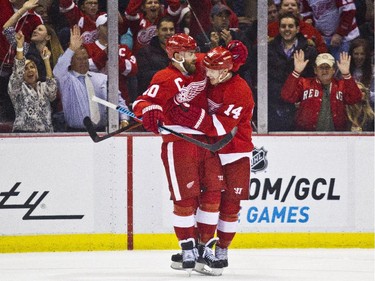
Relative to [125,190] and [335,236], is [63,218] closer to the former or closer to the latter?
[125,190]

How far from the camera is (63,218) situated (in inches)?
291

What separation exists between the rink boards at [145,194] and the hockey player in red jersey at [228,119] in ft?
3.93

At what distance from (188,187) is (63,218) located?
1.51m

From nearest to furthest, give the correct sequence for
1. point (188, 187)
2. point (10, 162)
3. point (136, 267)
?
1. point (188, 187)
2. point (136, 267)
3. point (10, 162)

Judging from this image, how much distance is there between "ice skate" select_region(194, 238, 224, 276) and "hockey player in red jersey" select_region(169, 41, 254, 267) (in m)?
0.05

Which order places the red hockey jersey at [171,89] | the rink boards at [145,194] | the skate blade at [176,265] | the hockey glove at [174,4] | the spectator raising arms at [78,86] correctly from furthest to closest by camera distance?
1. the hockey glove at [174,4]
2. the spectator raising arms at [78,86]
3. the rink boards at [145,194]
4. the skate blade at [176,265]
5. the red hockey jersey at [171,89]

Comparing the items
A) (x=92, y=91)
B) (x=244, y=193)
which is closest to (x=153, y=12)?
(x=92, y=91)

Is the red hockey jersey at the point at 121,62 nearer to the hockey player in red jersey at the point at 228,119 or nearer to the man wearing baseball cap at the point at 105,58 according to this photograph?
the man wearing baseball cap at the point at 105,58

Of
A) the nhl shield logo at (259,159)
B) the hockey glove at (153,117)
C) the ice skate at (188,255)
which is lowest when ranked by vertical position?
the ice skate at (188,255)

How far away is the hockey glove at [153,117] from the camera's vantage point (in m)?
5.95

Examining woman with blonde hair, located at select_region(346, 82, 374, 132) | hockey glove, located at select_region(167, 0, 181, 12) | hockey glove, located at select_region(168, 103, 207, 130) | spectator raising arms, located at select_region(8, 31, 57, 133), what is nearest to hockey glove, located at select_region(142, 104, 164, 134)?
hockey glove, located at select_region(168, 103, 207, 130)

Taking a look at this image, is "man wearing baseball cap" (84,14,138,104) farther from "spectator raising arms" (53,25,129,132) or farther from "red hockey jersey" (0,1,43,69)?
"red hockey jersey" (0,1,43,69)

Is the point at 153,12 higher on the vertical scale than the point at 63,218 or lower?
higher

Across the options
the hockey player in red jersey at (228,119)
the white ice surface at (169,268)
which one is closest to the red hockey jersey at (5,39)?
the white ice surface at (169,268)
